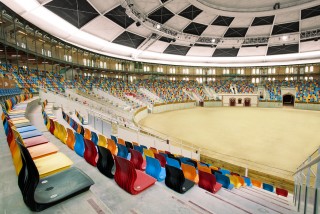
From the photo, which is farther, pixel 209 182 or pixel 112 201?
pixel 209 182

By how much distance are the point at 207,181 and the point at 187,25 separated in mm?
27326

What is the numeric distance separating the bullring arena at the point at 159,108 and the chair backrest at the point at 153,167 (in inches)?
1.0

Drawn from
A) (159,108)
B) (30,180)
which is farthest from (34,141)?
(159,108)

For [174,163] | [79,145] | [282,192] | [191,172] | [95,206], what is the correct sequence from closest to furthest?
[95,206], [79,145], [191,172], [174,163], [282,192]

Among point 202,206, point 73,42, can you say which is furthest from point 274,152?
point 73,42

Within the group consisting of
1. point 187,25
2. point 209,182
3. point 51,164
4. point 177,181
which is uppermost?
point 187,25

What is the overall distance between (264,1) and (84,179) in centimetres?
2944

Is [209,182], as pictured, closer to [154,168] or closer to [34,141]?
[154,168]

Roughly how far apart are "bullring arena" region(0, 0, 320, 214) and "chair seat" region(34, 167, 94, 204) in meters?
0.02

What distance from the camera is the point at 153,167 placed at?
4.46 meters

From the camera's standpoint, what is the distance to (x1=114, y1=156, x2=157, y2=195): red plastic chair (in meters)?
2.91

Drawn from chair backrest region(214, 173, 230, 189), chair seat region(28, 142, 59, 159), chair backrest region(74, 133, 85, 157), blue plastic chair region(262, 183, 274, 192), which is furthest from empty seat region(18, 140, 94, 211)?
blue plastic chair region(262, 183, 274, 192)

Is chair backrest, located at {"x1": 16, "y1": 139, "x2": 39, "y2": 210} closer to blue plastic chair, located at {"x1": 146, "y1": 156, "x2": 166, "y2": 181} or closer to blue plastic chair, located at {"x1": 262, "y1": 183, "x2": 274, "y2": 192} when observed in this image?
blue plastic chair, located at {"x1": 146, "y1": 156, "x2": 166, "y2": 181}

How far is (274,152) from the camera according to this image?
11.1 metres
